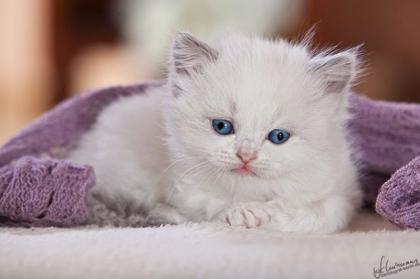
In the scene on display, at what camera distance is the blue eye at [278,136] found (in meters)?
1.37

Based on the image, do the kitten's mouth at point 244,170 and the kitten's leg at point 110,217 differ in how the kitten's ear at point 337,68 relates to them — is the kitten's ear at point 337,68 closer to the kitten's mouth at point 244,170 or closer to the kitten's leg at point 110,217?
the kitten's mouth at point 244,170

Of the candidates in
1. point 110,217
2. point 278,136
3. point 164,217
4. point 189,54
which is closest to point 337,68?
point 278,136

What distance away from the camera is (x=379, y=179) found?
1.75 meters

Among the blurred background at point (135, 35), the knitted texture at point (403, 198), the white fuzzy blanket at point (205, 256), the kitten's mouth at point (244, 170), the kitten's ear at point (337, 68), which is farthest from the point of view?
the blurred background at point (135, 35)

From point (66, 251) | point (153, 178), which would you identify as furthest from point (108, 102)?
point (66, 251)

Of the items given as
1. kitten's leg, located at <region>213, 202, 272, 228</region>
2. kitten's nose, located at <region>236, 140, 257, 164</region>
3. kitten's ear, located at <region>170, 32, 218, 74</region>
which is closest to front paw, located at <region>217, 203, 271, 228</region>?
kitten's leg, located at <region>213, 202, 272, 228</region>

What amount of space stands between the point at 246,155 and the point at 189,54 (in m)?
0.32

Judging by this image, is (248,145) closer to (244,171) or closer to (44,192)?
(244,171)

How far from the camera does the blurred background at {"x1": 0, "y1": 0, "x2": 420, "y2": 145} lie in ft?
14.1

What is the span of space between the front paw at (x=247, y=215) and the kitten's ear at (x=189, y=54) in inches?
13.2

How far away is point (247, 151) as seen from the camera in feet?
4.37

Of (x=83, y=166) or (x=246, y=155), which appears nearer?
(x=246, y=155)

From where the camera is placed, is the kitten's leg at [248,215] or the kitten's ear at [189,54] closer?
the kitten's leg at [248,215]

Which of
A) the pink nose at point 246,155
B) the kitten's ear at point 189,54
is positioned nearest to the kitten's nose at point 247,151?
the pink nose at point 246,155
